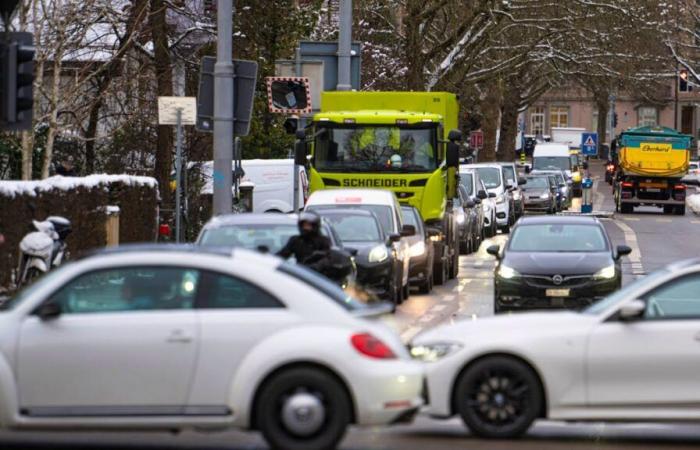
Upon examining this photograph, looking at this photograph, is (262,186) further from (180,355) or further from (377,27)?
(180,355)

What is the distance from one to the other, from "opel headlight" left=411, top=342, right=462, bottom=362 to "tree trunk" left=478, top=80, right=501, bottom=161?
209ft

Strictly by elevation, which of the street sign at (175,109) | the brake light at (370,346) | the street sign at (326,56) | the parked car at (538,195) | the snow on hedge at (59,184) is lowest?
the parked car at (538,195)

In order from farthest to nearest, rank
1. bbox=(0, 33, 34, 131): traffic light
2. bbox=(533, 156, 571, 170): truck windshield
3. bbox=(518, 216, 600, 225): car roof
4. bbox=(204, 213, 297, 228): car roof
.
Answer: bbox=(533, 156, 571, 170): truck windshield < bbox=(518, 216, 600, 225): car roof < bbox=(204, 213, 297, 228): car roof < bbox=(0, 33, 34, 131): traffic light

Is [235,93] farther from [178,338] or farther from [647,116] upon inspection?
[647,116]

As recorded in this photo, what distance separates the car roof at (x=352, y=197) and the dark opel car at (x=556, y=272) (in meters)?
3.95

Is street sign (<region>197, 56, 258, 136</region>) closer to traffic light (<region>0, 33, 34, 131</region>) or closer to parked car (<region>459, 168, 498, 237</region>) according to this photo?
traffic light (<region>0, 33, 34, 131</region>)

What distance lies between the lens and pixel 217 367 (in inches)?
401

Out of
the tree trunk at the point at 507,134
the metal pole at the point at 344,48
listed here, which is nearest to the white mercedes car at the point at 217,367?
the metal pole at the point at 344,48

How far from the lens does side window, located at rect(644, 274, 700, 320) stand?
11438mm

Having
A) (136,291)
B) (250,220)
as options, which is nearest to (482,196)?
(250,220)

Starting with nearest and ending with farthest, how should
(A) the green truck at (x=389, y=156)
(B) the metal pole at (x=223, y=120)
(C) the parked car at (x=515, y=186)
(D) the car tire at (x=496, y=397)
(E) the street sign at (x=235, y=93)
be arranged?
1. (D) the car tire at (x=496, y=397)
2. (B) the metal pole at (x=223, y=120)
3. (E) the street sign at (x=235, y=93)
4. (A) the green truck at (x=389, y=156)
5. (C) the parked car at (x=515, y=186)

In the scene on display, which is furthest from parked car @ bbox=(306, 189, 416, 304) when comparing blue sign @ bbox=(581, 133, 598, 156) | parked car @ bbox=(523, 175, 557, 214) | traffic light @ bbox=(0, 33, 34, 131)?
blue sign @ bbox=(581, 133, 598, 156)

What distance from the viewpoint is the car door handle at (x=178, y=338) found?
33.4 feet

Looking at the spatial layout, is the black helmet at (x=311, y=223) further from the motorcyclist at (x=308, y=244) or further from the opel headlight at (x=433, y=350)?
the opel headlight at (x=433, y=350)
